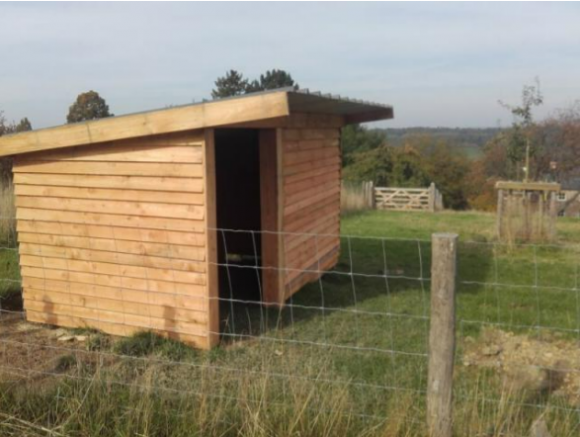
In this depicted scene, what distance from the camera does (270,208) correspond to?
7344 mm

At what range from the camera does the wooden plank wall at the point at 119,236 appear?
235 inches

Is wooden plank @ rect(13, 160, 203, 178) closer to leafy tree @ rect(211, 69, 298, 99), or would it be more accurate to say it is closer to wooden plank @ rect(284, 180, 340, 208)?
wooden plank @ rect(284, 180, 340, 208)

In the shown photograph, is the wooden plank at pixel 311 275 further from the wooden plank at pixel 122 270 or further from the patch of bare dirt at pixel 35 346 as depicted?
the patch of bare dirt at pixel 35 346

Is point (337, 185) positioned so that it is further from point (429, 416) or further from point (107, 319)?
point (429, 416)

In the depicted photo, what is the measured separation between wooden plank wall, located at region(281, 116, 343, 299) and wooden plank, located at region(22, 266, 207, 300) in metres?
1.34

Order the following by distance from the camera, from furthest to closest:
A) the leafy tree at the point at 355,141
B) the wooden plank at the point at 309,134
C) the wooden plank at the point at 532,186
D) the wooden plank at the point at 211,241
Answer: the leafy tree at the point at 355,141 < the wooden plank at the point at 532,186 < the wooden plank at the point at 309,134 < the wooden plank at the point at 211,241

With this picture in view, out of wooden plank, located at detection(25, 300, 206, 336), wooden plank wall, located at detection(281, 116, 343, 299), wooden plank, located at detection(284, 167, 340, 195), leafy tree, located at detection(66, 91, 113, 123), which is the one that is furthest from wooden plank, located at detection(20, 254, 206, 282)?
leafy tree, located at detection(66, 91, 113, 123)

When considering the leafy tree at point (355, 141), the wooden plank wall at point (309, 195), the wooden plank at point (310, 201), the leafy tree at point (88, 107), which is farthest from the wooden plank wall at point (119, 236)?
the leafy tree at point (355, 141)

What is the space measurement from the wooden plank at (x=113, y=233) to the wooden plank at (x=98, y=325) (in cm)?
99

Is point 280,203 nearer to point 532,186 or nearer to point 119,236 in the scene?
point 119,236

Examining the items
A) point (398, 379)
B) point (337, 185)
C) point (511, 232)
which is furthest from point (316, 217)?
point (511, 232)

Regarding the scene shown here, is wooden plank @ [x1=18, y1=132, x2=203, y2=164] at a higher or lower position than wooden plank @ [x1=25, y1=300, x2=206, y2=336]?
higher

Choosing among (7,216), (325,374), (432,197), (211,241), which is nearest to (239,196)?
(211,241)

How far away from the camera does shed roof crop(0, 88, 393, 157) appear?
5457mm
